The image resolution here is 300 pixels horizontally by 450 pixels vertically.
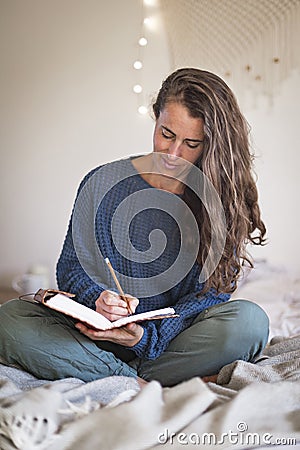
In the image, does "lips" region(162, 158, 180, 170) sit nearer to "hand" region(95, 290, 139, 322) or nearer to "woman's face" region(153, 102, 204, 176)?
"woman's face" region(153, 102, 204, 176)

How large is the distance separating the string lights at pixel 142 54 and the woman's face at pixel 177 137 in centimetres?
111

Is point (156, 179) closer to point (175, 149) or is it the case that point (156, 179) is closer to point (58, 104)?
point (175, 149)

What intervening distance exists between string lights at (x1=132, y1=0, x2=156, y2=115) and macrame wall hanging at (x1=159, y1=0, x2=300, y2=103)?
0.07 m

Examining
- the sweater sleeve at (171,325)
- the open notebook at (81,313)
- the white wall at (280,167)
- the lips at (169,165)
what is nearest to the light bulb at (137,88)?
the white wall at (280,167)

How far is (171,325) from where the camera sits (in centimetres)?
161

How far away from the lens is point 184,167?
1.76 metres

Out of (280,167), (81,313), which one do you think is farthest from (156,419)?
(280,167)

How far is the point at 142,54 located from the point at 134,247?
1328mm

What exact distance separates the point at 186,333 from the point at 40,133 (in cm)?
156

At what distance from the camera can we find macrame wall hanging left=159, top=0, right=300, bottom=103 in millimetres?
2820

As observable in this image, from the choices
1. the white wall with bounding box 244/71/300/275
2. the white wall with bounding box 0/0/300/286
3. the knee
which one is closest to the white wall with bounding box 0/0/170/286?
the white wall with bounding box 0/0/300/286

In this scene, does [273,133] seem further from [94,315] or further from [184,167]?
[94,315]

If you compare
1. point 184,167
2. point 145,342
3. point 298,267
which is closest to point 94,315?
point 145,342

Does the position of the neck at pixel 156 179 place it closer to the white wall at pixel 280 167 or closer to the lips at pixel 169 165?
the lips at pixel 169 165
